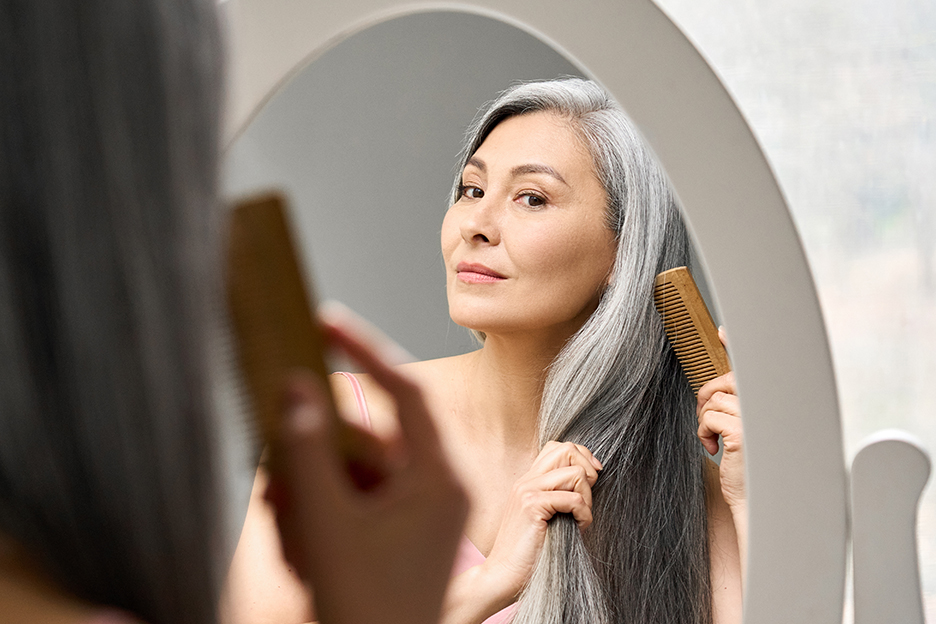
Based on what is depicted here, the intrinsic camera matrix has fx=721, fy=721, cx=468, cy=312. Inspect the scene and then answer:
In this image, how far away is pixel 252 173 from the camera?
42 centimetres

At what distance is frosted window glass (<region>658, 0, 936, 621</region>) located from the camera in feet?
1.94

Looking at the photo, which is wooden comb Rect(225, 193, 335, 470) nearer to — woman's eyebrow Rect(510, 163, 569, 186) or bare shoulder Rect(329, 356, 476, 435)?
bare shoulder Rect(329, 356, 476, 435)

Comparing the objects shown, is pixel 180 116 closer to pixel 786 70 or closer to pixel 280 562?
pixel 280 562

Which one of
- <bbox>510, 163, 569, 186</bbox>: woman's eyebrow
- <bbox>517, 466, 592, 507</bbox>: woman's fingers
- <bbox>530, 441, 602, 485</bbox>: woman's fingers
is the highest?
<bbox>510, 163, 569, 186</bbox>: woman's eyebrow

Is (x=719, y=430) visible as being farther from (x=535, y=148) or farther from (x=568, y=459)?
(x=535, y=148)

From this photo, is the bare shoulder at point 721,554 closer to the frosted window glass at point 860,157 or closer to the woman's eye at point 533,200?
the woman's eye at point 533,200

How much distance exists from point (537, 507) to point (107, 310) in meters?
0.27

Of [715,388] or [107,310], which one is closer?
[107,310]

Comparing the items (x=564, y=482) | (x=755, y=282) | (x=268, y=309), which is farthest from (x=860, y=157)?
(x=268, y=309)

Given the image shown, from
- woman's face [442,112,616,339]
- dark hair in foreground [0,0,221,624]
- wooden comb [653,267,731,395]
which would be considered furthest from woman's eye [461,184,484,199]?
dark hair in foreground [0,0,221,624]

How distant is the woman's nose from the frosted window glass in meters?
0.32

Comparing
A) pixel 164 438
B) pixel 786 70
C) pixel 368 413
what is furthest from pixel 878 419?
pixel 164 438

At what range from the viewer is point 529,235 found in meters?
0.39

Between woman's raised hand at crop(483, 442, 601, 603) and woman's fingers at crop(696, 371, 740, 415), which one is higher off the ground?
woman's fingers at crop(696, 371, 740, 415)
